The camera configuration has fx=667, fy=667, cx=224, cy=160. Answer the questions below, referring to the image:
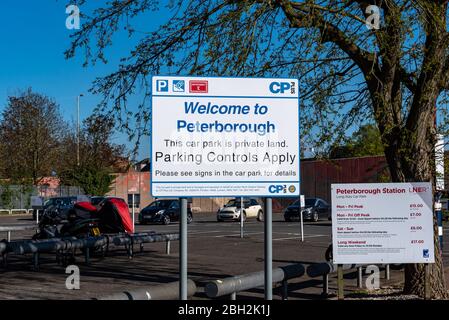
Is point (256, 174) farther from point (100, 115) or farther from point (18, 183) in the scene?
point (18, 183)

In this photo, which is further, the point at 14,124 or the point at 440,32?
the point at 14,124

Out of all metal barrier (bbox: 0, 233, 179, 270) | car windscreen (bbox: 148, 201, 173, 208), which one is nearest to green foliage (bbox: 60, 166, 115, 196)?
car windscreen (bbox: 148, 201, 173, 208)

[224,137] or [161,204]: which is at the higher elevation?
[224,137]

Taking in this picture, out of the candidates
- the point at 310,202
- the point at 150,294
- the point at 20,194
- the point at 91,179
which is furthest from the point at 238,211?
the point at 150,294

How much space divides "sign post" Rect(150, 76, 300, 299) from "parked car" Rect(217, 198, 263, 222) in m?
33.3

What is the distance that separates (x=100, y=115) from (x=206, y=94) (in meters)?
4.95

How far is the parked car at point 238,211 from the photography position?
39.4 meters

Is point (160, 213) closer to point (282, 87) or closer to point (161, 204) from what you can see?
point (161, 204)

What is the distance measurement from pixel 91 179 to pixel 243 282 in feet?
152

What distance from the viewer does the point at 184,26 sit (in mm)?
10773

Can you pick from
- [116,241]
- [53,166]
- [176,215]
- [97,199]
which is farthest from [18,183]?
[116,241]

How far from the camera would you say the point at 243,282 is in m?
8.28

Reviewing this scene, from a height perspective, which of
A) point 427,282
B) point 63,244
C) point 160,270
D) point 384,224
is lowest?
point 160,270

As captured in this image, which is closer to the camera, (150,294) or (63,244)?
(150,294)
